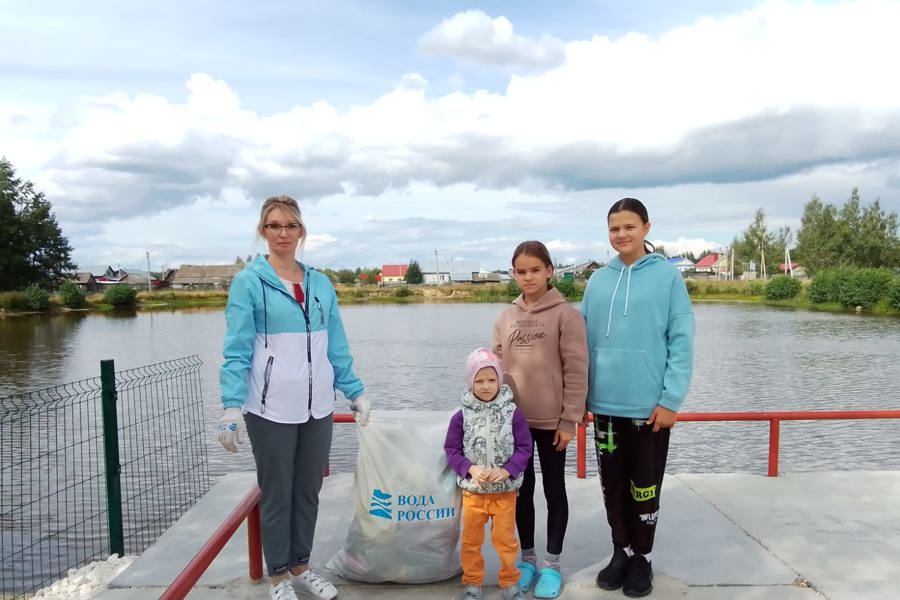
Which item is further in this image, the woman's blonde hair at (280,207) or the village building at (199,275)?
the village building at (199,275)

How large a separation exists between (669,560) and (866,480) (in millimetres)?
2417

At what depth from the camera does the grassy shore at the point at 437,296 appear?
179 ft

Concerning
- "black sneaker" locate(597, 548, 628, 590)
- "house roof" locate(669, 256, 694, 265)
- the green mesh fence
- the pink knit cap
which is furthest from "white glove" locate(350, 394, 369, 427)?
the green mesh fence

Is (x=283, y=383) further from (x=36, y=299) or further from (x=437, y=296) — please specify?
(x=437, y=296)

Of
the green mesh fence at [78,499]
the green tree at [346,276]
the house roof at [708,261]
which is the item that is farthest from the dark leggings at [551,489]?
the house roof at [708,261]

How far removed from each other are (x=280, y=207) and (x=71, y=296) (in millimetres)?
60446

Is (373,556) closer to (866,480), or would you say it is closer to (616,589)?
(616,589)

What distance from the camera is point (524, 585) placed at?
3281 millimetres

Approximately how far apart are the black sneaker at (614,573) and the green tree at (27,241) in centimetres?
6297

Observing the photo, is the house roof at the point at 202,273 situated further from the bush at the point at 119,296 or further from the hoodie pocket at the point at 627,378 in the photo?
the hoodie pocket at the point at 627,378

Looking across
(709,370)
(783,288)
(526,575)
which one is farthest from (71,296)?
(526,575)

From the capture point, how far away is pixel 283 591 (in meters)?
3.07

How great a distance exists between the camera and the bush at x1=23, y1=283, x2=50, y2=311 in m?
51.6

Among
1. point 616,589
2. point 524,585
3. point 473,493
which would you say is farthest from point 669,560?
point 473,493
